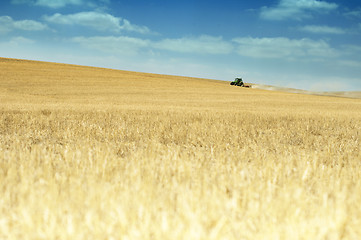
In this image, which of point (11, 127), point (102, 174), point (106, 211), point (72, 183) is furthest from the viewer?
point (11, 127)

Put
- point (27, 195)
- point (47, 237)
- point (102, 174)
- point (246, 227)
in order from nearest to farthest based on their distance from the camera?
point (47, 237)
point (246, 227)
point (27, 195)
point (102, 174)

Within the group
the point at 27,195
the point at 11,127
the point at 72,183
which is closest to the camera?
the point at 27,195

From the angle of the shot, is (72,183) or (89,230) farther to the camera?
(72,183)

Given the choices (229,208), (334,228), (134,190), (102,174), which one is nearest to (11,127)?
(102,174)

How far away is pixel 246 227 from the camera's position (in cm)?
210

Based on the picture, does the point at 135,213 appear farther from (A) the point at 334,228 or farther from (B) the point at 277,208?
(A) the point at 334,228

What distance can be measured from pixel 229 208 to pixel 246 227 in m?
0.29

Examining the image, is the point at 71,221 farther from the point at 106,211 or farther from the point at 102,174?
the point at 102,174

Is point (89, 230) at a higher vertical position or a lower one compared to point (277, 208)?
lower

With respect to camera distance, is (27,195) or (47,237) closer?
(47,237)

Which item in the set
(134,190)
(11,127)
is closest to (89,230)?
(134,190)

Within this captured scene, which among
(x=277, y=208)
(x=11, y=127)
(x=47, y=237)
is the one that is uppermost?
(x=277, y=208)

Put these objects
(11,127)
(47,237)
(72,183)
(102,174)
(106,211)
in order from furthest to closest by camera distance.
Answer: (11,127) < (102,174) < (72,183) < (106,211) < (47,237)

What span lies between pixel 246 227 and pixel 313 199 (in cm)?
98
